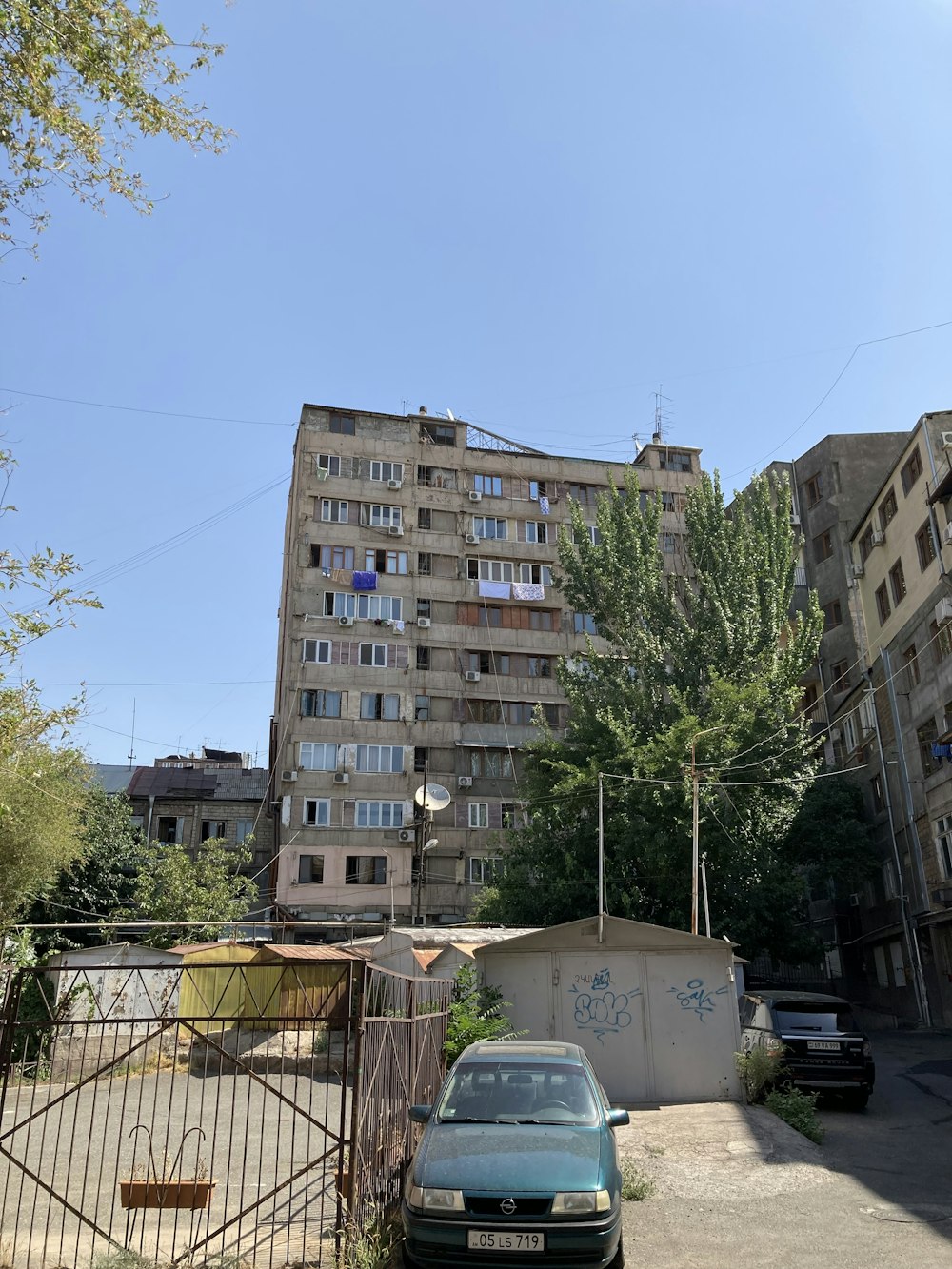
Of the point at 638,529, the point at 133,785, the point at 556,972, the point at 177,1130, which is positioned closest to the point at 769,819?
the point at 638,529

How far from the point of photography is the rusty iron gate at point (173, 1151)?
7.14 m

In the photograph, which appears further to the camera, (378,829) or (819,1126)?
(378,829)

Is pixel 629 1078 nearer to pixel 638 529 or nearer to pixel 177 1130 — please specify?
pixel 177 1130

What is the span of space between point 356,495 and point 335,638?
24.1ft

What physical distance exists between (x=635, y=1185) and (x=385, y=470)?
40.9 meters

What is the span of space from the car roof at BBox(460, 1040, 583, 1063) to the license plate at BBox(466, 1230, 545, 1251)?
2.21m

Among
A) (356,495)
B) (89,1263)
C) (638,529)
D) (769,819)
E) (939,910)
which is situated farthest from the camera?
(356,495)

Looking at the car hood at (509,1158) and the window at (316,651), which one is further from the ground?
the window at (316,651)

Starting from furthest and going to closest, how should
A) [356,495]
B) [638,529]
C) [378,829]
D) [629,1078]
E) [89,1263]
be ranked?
1. [356,495]
2. [378,829]
3. [638,529]
4. [629,1078]
5. [89,1263]

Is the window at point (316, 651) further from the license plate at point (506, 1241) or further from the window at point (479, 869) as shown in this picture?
the license plate at point (506, 1241)

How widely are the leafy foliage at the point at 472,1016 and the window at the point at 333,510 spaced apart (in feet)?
102

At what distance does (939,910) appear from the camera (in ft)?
90.8

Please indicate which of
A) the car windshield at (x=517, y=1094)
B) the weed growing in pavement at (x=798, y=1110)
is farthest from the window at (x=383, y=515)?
the car windshield at (x=517, y=1094)

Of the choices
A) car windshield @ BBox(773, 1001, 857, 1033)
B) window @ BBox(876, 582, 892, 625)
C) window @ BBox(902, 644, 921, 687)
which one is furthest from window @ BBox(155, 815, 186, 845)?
car windshield @ BBox(773, 1001, 857, 1033)
